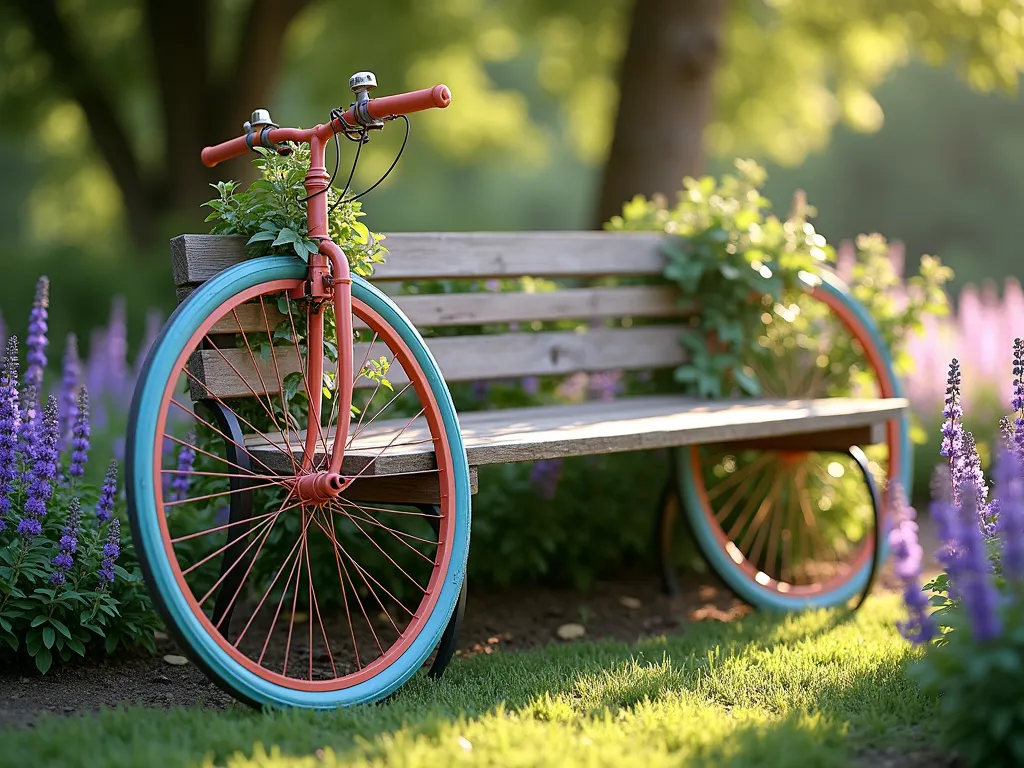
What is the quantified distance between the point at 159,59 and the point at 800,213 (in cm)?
762

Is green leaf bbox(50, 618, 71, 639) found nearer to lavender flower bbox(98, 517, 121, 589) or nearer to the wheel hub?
lavender flower bbox(98, 517, 121, 589)

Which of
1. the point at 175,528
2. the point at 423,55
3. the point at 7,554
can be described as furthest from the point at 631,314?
the point at 423,55

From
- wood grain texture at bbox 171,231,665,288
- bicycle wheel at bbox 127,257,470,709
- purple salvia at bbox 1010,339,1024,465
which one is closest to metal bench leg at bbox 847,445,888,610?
wood grain texture at bbox 171,231,665,288

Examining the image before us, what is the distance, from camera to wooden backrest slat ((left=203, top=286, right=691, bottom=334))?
154 inches

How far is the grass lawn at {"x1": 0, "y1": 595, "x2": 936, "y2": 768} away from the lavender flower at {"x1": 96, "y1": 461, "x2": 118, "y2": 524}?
2.20 feet

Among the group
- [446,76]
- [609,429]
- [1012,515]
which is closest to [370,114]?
[609,429]

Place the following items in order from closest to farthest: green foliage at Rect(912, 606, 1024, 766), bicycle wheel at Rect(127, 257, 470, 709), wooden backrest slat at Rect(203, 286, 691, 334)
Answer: green foliage at Rect(912, 606, 1024, 766), bicycle wheel at Rect(127, 257, 470, 709), wooden backrest slat at Rect(203, 286, 691, 334)

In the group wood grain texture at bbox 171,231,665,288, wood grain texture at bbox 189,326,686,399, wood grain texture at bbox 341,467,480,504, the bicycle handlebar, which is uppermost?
the bicycle handlebar

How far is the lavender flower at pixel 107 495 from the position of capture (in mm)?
3016

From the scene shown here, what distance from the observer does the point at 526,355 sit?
13.7 feet

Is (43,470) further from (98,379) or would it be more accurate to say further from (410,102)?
(98,379)

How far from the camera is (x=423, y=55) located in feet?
41.4

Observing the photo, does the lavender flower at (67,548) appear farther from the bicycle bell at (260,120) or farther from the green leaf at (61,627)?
the bicycle bell at (260,120)

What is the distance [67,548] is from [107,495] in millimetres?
205
